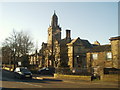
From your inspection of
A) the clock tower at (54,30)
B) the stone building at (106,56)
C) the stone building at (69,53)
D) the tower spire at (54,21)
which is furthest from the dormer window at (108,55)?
the tower spire at (54,21)

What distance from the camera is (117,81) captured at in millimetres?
23547

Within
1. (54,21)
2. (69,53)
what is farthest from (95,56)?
(54,21)

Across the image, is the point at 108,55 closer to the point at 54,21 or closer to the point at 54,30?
the point at 54,30

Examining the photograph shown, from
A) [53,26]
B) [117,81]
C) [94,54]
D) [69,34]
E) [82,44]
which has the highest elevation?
[53,26]

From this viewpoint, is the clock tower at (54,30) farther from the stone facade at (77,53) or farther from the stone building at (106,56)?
the stone building at (106,56)

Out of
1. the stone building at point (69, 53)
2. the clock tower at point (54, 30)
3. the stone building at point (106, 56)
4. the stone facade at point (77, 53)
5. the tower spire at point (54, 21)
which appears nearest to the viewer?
the stone building at point (106, 56)

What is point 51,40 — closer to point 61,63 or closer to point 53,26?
point 53,26

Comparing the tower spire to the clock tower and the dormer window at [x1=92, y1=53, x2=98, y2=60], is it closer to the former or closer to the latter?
the clock tower

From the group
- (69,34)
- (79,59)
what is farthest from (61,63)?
(69,34)

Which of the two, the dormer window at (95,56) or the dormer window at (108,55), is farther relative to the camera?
the dormer window at (95,56)

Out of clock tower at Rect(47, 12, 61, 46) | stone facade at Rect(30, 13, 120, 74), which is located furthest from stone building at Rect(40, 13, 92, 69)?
clock tower at Rect(47, 12, 61, 46)

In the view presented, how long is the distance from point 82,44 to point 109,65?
67.3 feet

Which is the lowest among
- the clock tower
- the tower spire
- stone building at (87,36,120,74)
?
stone building at (87,36,120,74)

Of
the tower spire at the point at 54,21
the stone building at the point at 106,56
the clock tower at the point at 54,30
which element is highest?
the tower spire at the point at 54,21
